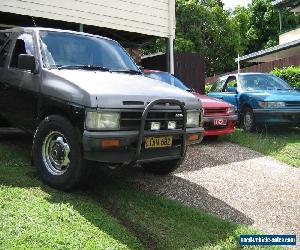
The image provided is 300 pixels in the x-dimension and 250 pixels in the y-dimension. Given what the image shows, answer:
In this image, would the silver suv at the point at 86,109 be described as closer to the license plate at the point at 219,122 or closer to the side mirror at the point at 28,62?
the side mirror at the point at 28,62

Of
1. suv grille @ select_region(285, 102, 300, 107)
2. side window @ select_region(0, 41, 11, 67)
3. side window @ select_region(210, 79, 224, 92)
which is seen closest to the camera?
side window @ select_region(0, 41, 11, 67)

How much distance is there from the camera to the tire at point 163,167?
6.09 m

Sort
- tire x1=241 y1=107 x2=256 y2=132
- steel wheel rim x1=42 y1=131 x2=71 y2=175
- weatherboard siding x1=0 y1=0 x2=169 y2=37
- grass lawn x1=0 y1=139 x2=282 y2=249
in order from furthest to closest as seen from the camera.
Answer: tire x1=241 y1=107 x2=256 y2=132 → weatherboard siding x1=0 y1=0 x2=169 y2=37 → steel wheel rim x1=42 y1=131 x2=71 y2=175 → grass lawn x1=0 y1=139 x2=282 y2=249

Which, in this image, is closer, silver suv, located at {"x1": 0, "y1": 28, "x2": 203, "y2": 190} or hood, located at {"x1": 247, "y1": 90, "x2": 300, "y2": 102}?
silver suv, located at {"x1": 0, "y1": 28, "x2": 203, "y2": 190}

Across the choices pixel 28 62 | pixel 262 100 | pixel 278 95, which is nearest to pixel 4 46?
pixel 28 62

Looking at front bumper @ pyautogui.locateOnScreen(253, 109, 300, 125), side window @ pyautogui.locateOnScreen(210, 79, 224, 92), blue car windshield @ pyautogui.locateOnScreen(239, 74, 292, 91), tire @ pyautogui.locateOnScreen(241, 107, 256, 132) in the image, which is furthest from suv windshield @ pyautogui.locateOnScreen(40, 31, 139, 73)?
side window @ pyautogui.locateOnScreen(210, 79, 224, 92)

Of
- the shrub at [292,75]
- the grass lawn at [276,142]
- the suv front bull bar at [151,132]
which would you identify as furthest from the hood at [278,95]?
the shrub at [292,75]

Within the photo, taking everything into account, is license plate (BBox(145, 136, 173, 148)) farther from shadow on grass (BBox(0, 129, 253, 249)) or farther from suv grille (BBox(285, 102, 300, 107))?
suv grille (BBox(285, 102, 300, 107))

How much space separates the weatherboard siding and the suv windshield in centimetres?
369

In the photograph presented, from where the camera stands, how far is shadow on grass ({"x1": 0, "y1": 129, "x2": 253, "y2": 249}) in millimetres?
4203

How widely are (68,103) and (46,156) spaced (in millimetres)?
776

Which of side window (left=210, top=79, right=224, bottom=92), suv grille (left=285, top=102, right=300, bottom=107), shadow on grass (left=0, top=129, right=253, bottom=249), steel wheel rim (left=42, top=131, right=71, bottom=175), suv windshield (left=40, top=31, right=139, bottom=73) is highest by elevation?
suv windshield (left=40, top=31, right=139, bottom=73)

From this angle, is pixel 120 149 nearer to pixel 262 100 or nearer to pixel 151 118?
pixel 151 118

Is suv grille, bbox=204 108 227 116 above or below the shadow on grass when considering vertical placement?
above
